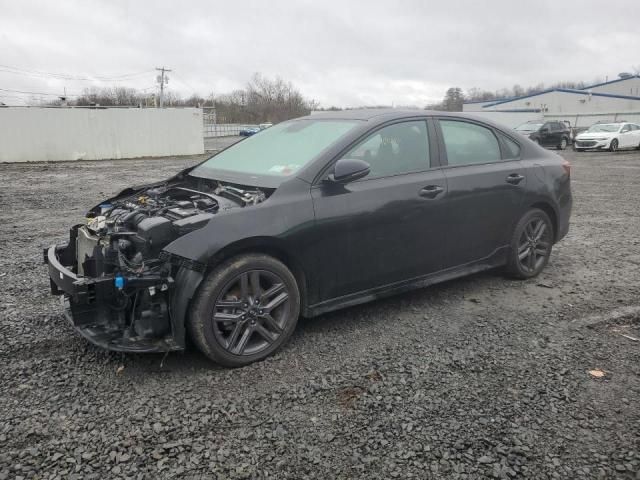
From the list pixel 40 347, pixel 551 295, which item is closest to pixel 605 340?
pixel 551 295

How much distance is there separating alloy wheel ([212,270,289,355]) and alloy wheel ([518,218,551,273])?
2.65 metres

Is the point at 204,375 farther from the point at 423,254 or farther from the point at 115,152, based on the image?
the point at 115,152

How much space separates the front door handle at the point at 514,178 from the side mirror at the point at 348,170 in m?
1.74

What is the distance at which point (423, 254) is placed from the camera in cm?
411

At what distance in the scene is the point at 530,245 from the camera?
500cm

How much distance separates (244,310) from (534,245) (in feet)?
10.3

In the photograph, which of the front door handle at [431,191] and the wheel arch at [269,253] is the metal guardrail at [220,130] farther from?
the wheel arch at [269,253]

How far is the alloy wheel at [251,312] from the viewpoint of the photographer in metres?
3.23

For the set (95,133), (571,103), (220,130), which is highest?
(571,103)

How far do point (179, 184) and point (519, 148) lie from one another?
318cm

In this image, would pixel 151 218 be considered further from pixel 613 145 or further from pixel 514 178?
pixel 613 145

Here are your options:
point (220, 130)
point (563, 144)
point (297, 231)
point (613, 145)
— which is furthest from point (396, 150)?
point (220, 130)

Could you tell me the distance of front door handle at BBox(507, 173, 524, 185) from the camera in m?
4.66

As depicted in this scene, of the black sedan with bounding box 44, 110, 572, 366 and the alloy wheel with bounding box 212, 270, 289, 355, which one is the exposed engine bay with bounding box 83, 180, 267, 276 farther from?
the alloy wheel with bounding box 212, 270, 289, 355
